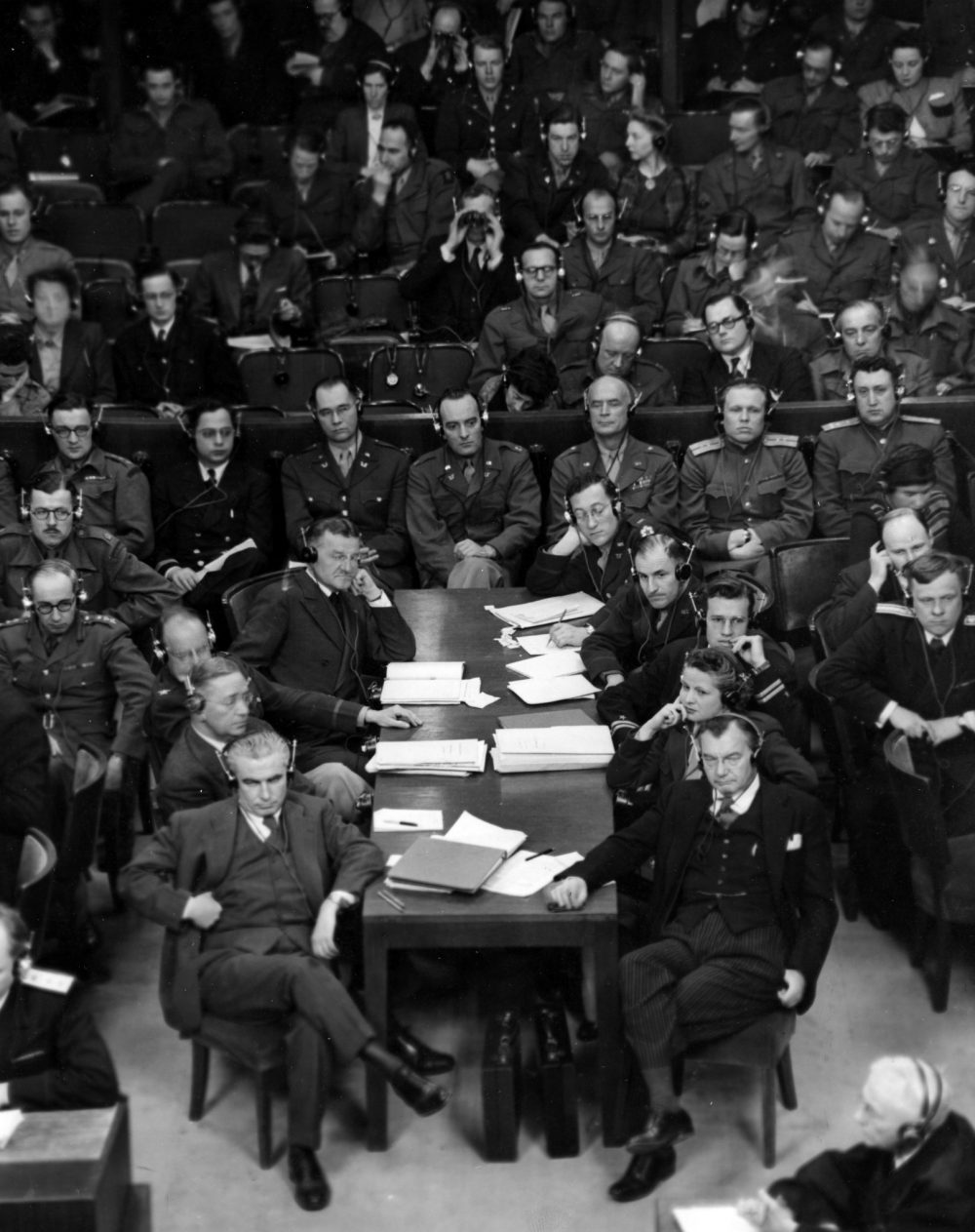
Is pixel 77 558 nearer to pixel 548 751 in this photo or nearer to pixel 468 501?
pixel 468 501

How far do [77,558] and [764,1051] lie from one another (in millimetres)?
3036

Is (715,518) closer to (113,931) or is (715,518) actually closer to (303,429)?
(303,429)

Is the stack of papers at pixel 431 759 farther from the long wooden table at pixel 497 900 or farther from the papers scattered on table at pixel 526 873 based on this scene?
the papers scattered on table at pixel 526 873

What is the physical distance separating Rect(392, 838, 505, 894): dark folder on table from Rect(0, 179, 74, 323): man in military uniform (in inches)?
178

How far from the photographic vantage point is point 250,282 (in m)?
7.73

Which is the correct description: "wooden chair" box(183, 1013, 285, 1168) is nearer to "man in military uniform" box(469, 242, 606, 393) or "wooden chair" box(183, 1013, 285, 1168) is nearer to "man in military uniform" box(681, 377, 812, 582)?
"man in military uniform" box(681, 377, 812, 582)

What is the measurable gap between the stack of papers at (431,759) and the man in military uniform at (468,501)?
1.77 metres

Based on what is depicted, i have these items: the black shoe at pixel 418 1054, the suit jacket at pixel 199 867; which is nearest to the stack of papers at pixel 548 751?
the suit jacket at pixel 199 867

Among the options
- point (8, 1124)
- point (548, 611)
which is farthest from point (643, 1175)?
point (548, 611)

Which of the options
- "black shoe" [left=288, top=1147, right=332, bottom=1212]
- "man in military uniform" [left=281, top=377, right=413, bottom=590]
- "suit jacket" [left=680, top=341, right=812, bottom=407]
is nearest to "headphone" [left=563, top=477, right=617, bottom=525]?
"man in military uniform" [left=281, top=377, right=413, bottom=590]

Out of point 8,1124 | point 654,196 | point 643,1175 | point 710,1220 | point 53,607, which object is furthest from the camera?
point 654,196

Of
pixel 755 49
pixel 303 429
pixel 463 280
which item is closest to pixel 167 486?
pixel 303 429

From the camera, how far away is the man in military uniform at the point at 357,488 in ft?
20.4

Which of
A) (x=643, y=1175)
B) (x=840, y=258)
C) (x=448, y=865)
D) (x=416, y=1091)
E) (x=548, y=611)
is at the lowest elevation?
(x=643, y=1175)
